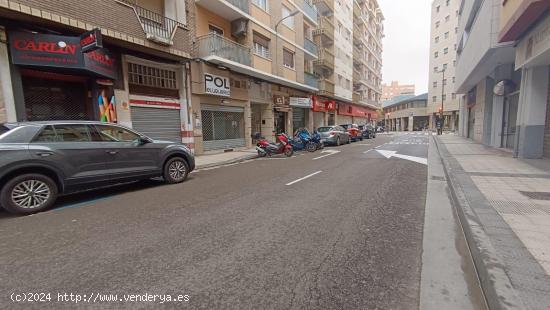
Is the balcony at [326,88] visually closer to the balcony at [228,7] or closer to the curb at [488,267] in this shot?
the balcony at [228,7]

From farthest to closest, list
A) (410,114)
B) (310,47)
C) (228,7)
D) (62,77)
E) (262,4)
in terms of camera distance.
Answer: (410,114), (310,47), (262,4), (228,7), (62,77)

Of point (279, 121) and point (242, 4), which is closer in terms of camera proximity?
point (242, 4)

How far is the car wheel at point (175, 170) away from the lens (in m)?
6.93

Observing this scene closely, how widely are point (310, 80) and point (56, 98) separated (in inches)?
715

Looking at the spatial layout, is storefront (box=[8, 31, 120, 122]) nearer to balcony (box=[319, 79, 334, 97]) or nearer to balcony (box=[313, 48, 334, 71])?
balcony (box=[319, 79, 334, 97])

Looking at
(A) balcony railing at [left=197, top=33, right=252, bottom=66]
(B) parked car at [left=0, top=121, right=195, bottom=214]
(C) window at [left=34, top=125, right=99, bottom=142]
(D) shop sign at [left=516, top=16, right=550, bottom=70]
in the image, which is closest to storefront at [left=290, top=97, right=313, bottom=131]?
(A) balcony railing at [left=197, top=33, right=252, bottom=66]

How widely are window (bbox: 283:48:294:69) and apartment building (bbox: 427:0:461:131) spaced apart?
Answer: 121 feet

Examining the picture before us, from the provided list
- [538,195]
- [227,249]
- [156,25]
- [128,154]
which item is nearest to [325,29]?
[156,25]

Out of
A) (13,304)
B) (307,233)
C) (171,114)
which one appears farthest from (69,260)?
(171,114)

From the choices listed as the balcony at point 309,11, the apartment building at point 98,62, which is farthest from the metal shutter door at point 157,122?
the balcony at point 309,11

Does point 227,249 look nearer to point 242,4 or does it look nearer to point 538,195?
point 538,195

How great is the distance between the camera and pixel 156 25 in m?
11.4

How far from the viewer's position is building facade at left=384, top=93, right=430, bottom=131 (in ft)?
186

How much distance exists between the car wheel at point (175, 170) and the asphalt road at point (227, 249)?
123 centimetres
